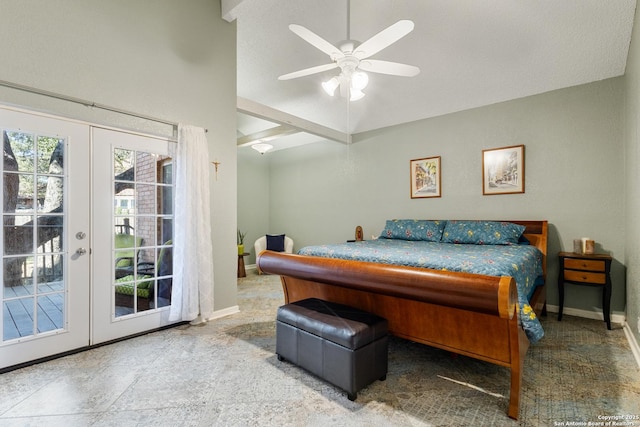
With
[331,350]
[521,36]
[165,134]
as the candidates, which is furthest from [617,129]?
[165,134]

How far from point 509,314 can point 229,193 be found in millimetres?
2929

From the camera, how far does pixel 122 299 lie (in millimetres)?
2775

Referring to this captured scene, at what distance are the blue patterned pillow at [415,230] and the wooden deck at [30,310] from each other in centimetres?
366

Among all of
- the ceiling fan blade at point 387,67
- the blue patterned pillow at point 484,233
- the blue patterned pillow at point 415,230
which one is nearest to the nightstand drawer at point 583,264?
the blue patterned pillow at point 484,233

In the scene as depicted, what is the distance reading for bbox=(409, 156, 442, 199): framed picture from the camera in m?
4.50

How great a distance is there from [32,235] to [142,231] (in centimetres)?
77

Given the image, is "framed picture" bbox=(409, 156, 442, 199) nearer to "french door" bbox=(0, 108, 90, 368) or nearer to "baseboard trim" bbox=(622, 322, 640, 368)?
"baseboard trim" bbox=(622, 322, 640, 368)

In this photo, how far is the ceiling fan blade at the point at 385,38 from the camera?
1994 mm

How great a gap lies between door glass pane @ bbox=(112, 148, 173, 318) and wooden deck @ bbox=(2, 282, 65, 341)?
1.29ft

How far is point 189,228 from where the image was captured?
9.86 ft

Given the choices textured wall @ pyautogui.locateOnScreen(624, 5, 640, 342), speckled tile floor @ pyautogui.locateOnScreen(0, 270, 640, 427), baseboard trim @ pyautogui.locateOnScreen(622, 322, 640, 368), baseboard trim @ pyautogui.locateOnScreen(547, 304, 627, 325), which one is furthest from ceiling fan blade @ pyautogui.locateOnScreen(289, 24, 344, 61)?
baseboard trim @ pyautogui.locateOnScreen(547, 304, 627, 325)

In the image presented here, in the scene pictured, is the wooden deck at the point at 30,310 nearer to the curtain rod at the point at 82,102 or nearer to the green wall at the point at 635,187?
the curtain rod at the point at 82,102

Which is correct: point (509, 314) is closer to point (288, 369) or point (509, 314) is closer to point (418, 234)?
point (288, 369)

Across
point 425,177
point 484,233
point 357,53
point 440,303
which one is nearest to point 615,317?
point 484,233
